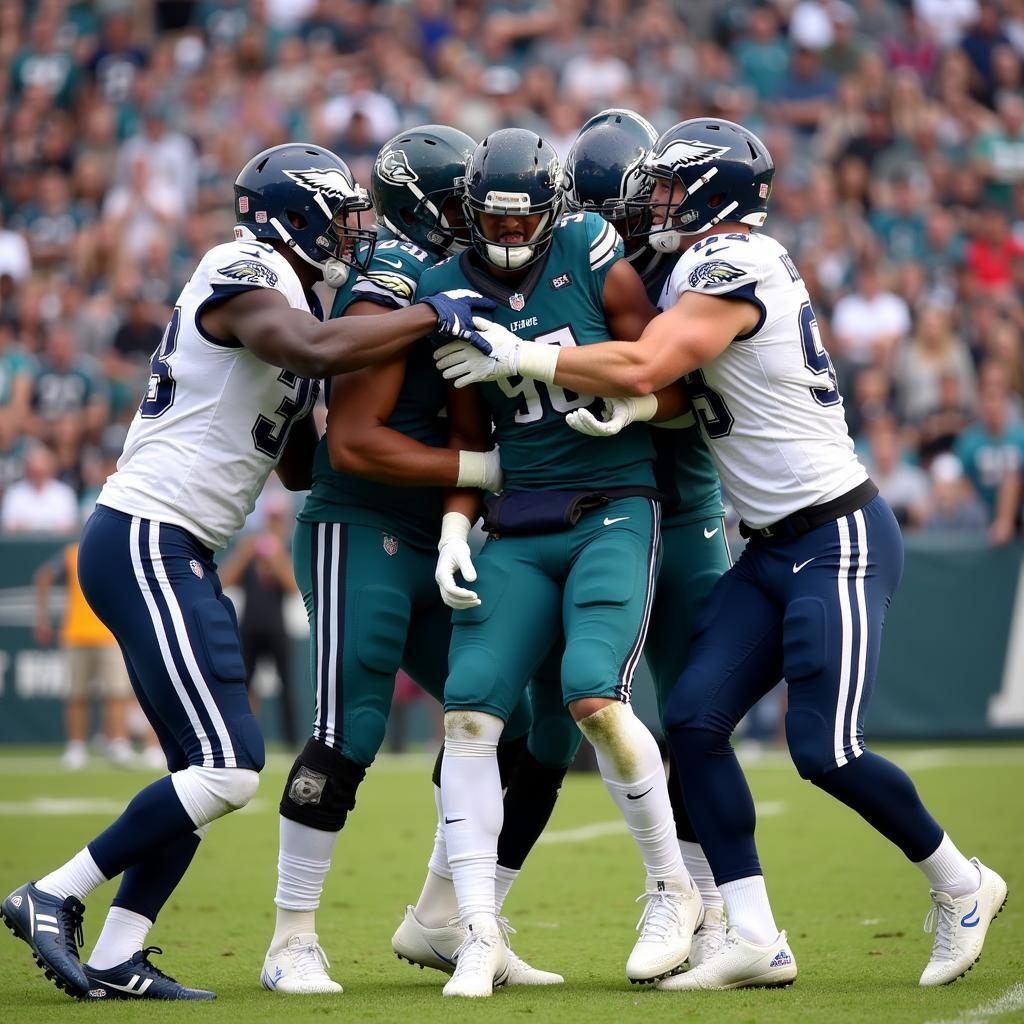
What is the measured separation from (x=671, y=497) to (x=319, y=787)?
1367mm

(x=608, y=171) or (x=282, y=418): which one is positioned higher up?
(x=608, y=171)

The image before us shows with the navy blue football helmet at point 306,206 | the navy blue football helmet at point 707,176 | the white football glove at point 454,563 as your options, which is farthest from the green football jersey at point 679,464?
the navy blue football helmet at point 306,206

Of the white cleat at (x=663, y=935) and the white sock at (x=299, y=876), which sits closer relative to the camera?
the white cleat at (x=663, y=935)

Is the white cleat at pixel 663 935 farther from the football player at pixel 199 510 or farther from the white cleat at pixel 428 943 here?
the football player at pixel 199 510

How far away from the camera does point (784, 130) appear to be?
16.6 meters

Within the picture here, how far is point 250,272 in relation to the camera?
4883 mm

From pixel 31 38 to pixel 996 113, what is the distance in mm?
9946

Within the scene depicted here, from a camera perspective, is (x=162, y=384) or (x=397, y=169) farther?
(x=397, y=169)

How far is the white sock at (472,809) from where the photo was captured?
4.75m

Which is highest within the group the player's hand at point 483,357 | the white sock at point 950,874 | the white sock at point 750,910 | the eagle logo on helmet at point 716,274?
the eagle logo on helmet at point 716,274

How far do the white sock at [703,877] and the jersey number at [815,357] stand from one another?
4.70ft

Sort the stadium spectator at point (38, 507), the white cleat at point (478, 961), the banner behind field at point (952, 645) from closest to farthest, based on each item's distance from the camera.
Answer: the white cleat at point (478, 961) < the banner behind field at point (952, 645) < the stadium spectator at point (38, 507)

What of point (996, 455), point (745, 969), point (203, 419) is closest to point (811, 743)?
point (745, 969)

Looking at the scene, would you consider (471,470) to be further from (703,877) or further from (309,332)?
(703,877)
